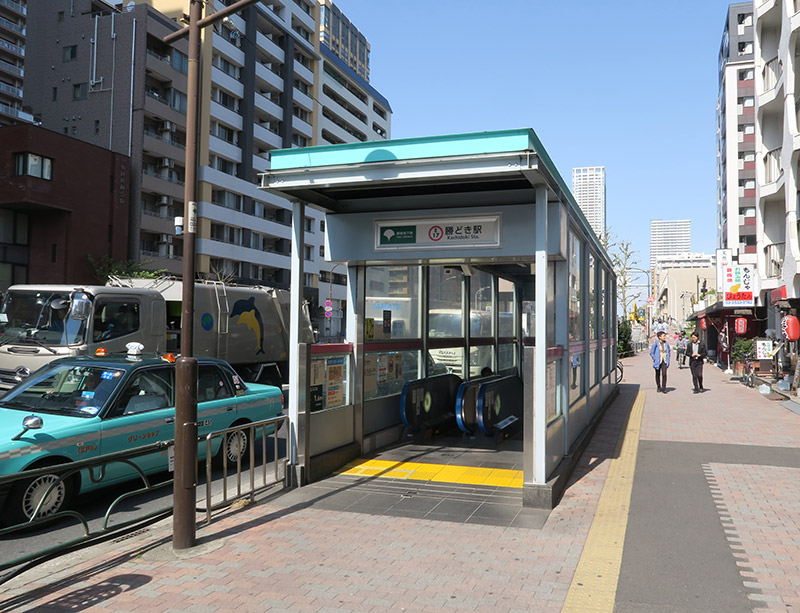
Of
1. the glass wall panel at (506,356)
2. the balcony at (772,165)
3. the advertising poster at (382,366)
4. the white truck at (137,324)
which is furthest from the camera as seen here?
the balcony at (772,165)

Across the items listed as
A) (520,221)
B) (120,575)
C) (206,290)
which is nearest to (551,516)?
(520,221)

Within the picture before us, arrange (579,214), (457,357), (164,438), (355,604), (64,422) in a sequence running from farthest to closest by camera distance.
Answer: (457,357), (579,214), (164,438), (64,422), (355,604)

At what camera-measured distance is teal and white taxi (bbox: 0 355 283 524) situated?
5715 mm

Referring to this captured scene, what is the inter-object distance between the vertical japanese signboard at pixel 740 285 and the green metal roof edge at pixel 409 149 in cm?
2334

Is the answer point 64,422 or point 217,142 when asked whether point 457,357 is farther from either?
point 217,142

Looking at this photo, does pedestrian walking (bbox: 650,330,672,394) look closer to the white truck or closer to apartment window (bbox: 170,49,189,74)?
the white truck

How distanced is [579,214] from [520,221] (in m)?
2.31

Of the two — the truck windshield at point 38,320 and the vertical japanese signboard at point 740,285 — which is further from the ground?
the vertical japanese signboard at point 740,285

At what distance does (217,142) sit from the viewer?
46438 millimetres

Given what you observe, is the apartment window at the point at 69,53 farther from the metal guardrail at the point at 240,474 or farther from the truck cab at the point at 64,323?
the metal guardrail at the point at 240,474

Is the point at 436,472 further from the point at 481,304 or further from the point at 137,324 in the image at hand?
the point at 137,324

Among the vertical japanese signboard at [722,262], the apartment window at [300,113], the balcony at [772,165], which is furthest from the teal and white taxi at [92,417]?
the apartment window at [300,113]

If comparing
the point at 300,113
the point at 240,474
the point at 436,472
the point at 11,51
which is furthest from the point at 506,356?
the point at 11,51

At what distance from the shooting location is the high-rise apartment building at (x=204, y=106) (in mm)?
39875
